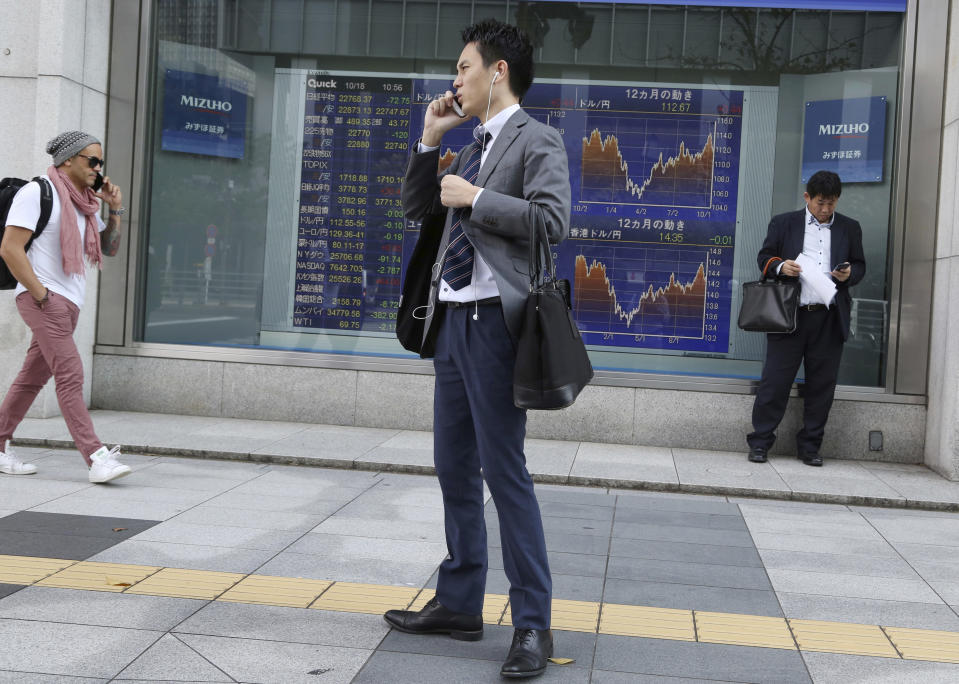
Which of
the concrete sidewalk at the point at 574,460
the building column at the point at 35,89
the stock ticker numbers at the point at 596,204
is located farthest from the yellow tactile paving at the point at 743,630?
the building column at the point at 35,89

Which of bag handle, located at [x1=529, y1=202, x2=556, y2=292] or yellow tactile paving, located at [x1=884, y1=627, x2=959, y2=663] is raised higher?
bag handle, located at [x1=529, y1=202, x2=556, y2=292]

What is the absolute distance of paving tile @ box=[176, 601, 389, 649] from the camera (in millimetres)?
3535

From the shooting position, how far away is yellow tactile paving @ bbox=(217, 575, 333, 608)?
12.9 feet

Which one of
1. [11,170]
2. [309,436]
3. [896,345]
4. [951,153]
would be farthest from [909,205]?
[11,170]

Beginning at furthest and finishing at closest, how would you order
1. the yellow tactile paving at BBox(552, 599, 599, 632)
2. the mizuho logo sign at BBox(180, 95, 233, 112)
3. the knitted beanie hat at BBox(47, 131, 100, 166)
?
the mizuho logo sign at BBox(180, 95, 233, 112), the knitted beanie hat at BBox(47, 131, 100, 166), the yellow tactile paving at BBox(552, 599, 599, 632)

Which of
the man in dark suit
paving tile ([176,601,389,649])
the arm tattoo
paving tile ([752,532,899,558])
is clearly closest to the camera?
paving tile ([176,601,389,649])

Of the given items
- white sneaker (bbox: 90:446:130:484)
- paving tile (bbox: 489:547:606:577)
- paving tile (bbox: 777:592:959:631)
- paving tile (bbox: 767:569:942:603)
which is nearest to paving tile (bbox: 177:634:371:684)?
paving tile (bbox: 489:547:606:577)

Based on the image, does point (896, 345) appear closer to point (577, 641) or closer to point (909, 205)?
point (909, 205)

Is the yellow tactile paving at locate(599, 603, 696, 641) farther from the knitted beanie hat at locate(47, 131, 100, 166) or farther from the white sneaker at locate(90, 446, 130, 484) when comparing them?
the knitted beanie hat at locate(47, 131, 100, 166)

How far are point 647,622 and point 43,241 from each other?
4.12 m

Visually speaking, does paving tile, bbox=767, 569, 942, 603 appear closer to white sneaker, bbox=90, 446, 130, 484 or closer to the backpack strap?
white sneaker, bbox=90, 446, 130, 484

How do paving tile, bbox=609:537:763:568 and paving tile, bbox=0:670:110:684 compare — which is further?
paving tile, bbox=609:537:763:568

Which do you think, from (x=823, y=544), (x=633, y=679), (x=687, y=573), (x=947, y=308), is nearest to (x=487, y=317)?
(x=633, y=679)

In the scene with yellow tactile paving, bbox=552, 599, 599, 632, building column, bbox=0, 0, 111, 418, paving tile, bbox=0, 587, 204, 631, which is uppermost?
building column, bbox=0, 0, 111, 418
